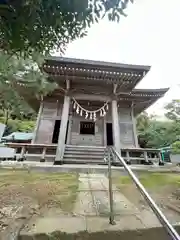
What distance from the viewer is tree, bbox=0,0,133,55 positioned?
1510mm

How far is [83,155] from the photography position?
6.59m

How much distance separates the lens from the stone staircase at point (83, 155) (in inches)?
249

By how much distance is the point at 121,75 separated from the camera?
261 inches

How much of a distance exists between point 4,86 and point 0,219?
2439mm

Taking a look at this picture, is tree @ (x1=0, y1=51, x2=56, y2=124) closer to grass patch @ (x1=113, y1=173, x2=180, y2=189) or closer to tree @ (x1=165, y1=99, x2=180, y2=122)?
grass patch @ (x1=113, y1=173, x2=180, y2=189)

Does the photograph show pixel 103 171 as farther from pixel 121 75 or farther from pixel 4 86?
pixel 121 75

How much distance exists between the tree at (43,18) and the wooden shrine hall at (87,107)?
4286mm

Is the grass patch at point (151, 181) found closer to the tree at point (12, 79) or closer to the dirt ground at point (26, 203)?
the dirt ground at point (26, 203)

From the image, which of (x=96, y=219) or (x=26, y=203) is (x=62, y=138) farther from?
(x=96, y=219)

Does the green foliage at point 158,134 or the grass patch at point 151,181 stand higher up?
the green foliage at point 158,134

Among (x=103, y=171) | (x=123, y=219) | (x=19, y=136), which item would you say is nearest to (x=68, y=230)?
(x=123, y=219)

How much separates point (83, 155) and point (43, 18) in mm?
5528

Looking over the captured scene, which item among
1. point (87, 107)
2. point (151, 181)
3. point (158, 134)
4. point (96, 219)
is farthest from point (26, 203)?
point (158, 134)

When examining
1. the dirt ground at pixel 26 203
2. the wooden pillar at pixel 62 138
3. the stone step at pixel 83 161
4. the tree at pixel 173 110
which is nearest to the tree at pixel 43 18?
the dirt ground at pixel 26 203
